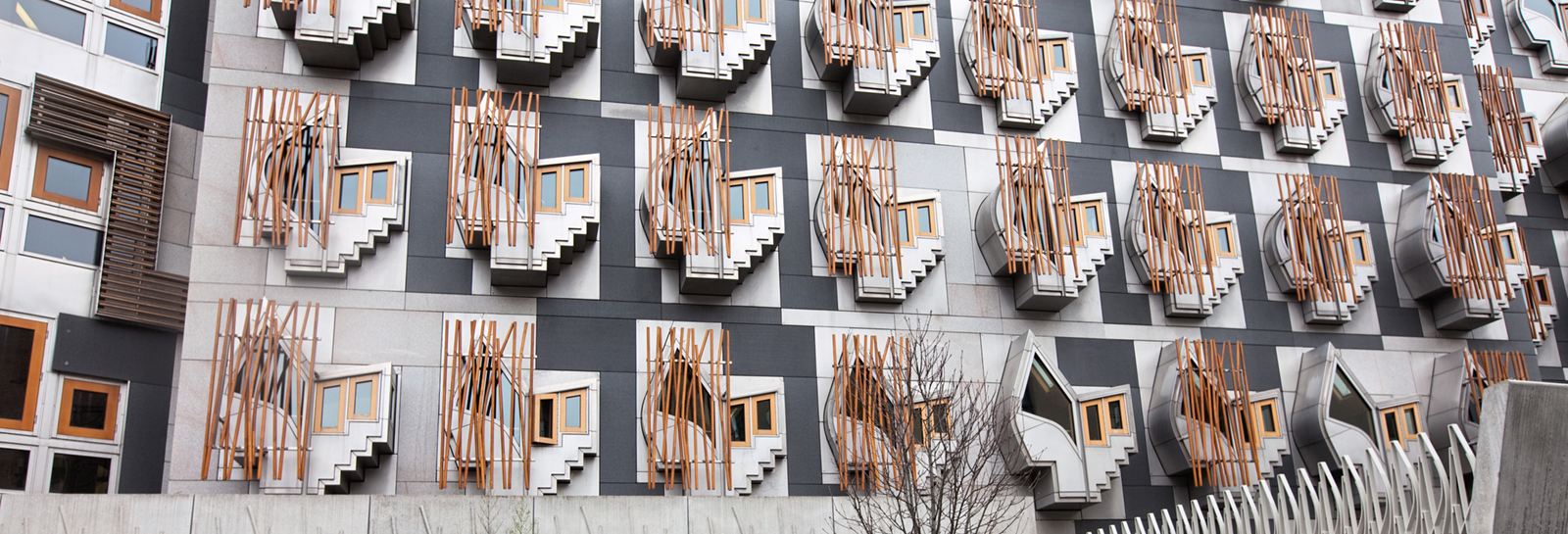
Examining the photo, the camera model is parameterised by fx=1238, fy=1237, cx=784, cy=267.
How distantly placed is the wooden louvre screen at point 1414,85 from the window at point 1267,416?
827 cm

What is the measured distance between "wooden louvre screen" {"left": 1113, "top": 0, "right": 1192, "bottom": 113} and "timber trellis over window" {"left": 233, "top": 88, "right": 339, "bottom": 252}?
53.7ft

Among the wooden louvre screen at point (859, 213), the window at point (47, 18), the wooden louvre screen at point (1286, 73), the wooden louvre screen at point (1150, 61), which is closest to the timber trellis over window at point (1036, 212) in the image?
the wooden louvre screen at point (859, 213)

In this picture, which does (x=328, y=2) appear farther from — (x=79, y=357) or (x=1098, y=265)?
(x=1098, y=265)

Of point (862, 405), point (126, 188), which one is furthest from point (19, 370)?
point (862, 405)

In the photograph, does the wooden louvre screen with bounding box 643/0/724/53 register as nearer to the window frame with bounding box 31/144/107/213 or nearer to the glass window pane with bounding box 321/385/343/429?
the glass window pane with bounding box 321/385/343/429

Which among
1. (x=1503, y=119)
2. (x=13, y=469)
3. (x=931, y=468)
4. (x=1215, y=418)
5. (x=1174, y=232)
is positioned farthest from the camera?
(x=1503, y=119)

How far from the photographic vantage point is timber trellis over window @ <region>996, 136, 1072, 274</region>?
24266 millimetres

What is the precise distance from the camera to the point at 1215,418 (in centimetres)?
2367

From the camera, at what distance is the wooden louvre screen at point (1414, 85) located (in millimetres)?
28359

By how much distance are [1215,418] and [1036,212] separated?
5238mm

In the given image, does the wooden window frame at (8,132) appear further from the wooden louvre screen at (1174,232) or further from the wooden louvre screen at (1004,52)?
the wooden louvre screen at (1174,232)

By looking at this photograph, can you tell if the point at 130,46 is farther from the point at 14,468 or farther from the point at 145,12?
the point at 14,468

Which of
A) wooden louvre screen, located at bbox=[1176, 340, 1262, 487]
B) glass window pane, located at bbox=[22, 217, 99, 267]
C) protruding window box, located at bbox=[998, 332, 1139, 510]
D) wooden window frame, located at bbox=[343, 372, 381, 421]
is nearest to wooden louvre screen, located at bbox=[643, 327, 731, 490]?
wooden window frame, located at bbox=[343, 372, 381, 421]

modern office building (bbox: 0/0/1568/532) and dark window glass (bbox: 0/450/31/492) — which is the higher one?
modern office building (bbox: 0/0/1568/532)
